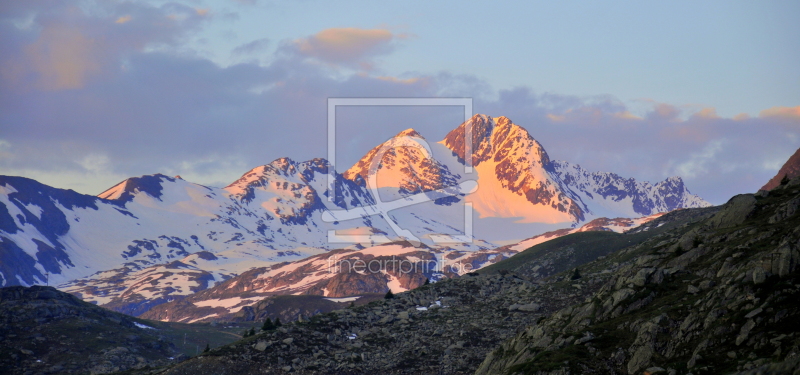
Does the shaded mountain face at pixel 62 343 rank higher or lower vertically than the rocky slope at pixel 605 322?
lower

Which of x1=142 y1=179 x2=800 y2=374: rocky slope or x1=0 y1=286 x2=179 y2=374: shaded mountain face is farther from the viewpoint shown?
x1=0 y1=286 x2=179 y2=374: shaded mountain face

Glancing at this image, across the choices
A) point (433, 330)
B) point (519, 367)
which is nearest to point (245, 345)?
point (433, 330)

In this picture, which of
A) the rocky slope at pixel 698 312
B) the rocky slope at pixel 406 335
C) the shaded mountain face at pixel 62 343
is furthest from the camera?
the shaded mountain face at pixel 62 343

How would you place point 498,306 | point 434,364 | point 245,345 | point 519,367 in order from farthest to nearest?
1. point 498,306
2. point 245,345
3. point 434,364
4. point 519,367

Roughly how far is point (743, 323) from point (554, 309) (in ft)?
183

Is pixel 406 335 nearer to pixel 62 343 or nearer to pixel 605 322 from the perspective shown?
pixel 605 322

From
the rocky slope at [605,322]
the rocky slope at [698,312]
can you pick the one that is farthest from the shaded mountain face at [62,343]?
the rocky slope at [698,312]

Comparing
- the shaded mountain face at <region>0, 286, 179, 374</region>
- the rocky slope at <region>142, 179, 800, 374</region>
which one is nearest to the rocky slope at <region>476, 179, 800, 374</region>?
the rocky slope at <region>142, 179, 800, 374</region>

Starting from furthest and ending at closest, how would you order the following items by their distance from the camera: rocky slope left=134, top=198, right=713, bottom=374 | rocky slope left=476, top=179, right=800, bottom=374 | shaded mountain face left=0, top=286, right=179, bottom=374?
1. shaded mountain face left=0, top=286, right=179, bottom=374
2. rocky slope left=134, top=198, right=713, bottom=374
3. rocky slope left=476, top=179, right=800, bottom=374

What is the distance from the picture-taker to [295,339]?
114562 millimetres

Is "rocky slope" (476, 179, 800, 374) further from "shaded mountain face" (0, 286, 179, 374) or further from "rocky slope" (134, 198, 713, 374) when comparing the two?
"shaded mountain face" (0, 286, 179, 374)

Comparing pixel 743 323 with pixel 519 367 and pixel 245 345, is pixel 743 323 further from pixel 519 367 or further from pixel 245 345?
pixel 245 345

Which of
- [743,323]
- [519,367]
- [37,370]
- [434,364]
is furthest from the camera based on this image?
[37,370]

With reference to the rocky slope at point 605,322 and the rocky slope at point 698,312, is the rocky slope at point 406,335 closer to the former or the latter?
the rocky slope at point 605,322
